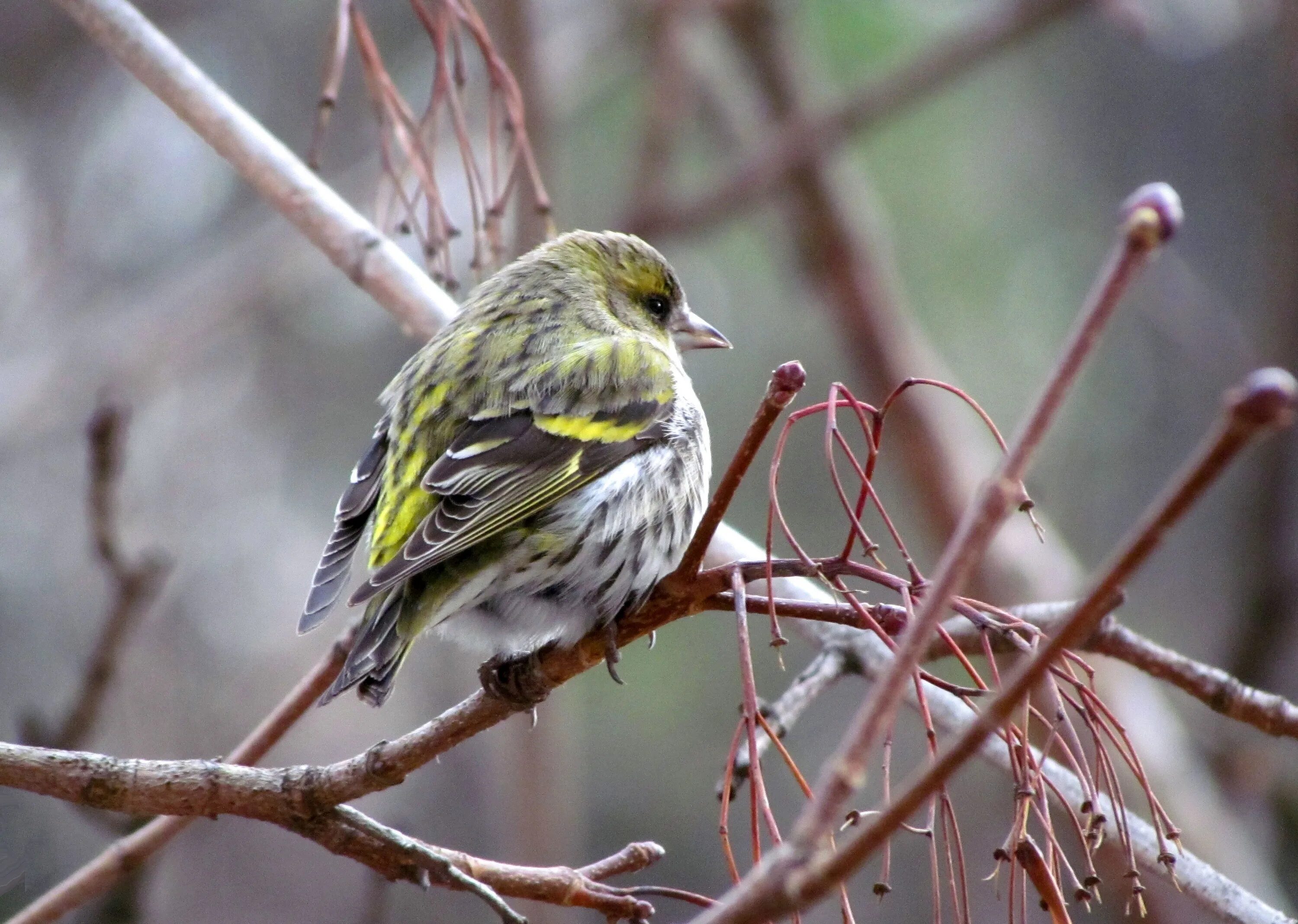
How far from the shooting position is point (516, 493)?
3000mm

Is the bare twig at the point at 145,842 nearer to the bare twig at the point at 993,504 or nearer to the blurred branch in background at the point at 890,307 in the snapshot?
the bare twig at the point at 993,504

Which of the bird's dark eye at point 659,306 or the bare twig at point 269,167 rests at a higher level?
the bare twig at point 269,167

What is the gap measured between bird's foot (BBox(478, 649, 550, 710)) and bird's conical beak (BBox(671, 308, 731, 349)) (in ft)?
5.21

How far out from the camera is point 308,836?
2.11m

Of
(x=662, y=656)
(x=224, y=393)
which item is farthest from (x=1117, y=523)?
(x=224, y=393)

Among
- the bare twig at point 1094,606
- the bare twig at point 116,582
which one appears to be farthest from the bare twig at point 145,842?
the bare twig at point 1094,606

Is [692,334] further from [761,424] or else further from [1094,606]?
[1094,606]

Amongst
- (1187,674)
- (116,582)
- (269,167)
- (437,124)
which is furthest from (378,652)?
(1187,674)

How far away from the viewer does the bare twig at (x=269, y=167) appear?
9.53 feet

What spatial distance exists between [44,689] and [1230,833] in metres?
5.05

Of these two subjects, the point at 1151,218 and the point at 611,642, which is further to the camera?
the point at 611,642

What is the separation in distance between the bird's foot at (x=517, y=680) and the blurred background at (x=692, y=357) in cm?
215

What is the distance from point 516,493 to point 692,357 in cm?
501

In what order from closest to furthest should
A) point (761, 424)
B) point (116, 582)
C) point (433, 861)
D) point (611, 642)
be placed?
point (761, 424) → point (433, 861) → point (611, 642) → point (116, 582)
